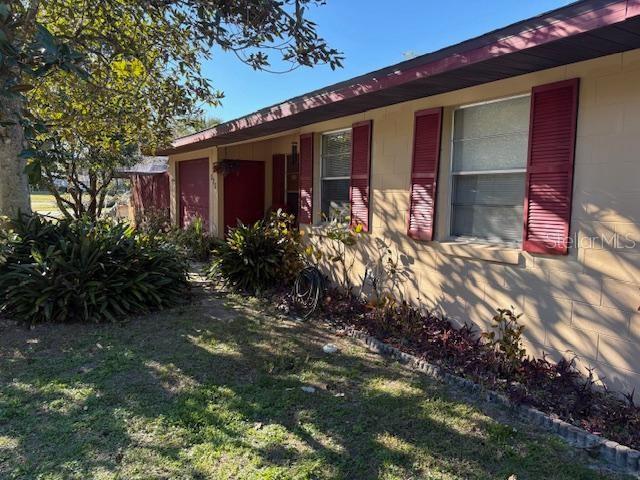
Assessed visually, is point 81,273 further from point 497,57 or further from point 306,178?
point 497,57

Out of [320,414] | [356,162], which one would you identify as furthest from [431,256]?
[320,414]

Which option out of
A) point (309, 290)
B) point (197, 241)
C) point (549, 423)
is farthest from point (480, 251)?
point (197, 241)

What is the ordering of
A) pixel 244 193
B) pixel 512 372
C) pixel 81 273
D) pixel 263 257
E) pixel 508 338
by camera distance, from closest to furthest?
pixel 512 372
pixel 508 338
pixel 81 273
pixel 263 257
pixel 244 193

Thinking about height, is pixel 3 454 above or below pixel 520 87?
below

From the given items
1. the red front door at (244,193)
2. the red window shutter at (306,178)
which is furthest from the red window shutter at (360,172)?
the red front door at (244,193)

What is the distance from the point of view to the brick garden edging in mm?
2771

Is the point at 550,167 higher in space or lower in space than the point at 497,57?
lower

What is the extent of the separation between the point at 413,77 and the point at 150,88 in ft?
19.0

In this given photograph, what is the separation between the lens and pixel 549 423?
125 inches

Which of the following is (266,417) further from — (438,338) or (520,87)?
(520,87)

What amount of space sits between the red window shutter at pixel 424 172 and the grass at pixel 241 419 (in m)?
1.55

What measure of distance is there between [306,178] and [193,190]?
574 cm

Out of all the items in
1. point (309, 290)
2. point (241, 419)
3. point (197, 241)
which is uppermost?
point (197, 241)

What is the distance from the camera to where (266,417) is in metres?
3.32
